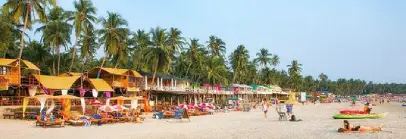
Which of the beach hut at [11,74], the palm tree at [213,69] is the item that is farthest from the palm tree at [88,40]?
the palm tree at [213,69]

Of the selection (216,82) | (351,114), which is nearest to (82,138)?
(351,114)

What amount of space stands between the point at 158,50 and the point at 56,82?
14479 millimetres

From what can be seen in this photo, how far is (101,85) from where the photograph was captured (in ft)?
127

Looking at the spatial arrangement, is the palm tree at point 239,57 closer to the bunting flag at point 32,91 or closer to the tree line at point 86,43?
the tree line at point 86,43

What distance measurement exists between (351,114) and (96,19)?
27759mm

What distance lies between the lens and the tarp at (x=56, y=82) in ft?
108

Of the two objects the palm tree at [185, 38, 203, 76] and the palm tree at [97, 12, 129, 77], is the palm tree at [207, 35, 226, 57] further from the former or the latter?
the palm tree at [97, 12, 129, 77]

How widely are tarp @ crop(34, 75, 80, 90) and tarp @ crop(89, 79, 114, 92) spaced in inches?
111

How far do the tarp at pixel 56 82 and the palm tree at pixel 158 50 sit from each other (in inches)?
477

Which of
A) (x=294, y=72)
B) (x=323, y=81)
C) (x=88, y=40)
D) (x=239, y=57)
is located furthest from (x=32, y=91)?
(x=323, y=81)

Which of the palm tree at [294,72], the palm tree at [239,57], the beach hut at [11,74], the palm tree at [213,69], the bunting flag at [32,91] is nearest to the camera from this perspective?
the beach hut at [11,74]

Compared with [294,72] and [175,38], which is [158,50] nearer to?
[175,38]

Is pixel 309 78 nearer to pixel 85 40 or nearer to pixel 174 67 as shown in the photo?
pixel 174 67

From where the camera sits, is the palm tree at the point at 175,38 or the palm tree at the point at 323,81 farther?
the palm tree at the point at 323,81
